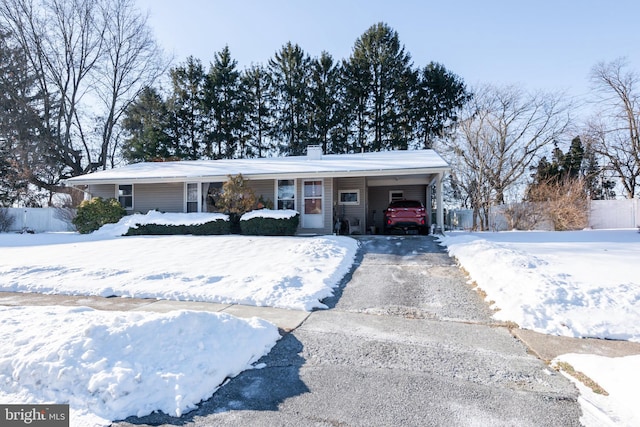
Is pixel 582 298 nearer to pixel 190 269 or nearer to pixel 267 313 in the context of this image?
pixel 267 313

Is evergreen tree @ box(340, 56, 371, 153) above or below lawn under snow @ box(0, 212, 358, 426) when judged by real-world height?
above

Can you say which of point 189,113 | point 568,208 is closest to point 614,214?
point 568,208

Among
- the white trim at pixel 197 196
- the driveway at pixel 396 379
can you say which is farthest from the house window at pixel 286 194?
the driveway at pixel 396 379

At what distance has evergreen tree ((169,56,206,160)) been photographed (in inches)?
1103

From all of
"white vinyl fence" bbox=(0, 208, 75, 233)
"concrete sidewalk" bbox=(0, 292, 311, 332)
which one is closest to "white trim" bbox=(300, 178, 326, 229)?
"concrete sidewalk" bbox=(0, 292, 311, 332)

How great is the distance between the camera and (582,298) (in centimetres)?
497

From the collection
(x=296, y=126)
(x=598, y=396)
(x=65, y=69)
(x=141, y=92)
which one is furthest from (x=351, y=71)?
(x=598, y=396)

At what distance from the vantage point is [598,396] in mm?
2697

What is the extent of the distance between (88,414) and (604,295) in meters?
6.61

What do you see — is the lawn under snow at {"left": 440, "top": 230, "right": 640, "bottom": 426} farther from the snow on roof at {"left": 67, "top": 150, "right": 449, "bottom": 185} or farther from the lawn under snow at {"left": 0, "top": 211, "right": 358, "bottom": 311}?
the snow on roof at {"left": 67, "top": 150, "right": 449, "bottom": 185}

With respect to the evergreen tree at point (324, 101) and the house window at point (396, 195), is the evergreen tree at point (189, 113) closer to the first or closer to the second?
the evergreen tree at point (324, 101)

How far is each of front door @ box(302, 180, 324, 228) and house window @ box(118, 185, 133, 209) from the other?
871cm

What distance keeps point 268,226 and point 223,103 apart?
63.8ft

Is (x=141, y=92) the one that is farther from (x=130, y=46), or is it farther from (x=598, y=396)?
(x=598, y=396)
